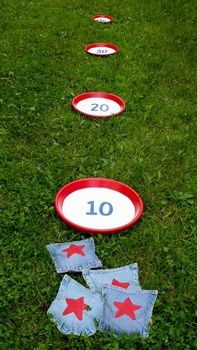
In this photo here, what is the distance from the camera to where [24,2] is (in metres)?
8.20

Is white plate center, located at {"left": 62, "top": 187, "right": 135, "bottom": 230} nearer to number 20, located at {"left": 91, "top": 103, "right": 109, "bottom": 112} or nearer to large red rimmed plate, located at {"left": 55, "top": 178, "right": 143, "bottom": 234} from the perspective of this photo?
large red rimmed plate, located at {"left": 55, "top": 178, "right": 143, "bottom": 234}

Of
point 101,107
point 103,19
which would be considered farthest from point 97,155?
point 103,19

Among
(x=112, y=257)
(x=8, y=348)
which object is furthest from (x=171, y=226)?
(x=8, y=348)

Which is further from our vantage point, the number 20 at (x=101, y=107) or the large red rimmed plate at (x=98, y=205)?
the number 20 at (x=101, y=107)

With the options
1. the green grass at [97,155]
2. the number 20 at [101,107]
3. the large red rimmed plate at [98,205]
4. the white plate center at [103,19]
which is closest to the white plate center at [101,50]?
the green grass at [97,155]

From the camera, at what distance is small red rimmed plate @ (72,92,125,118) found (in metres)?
4.88

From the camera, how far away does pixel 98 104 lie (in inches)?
199

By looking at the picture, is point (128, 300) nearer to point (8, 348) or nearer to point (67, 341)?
point (67, 341)

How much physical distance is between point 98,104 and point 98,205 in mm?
1770

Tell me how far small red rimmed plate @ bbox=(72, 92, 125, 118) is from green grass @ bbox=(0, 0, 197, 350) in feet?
0.36

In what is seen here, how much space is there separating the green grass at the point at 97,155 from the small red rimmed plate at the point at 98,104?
11 cm

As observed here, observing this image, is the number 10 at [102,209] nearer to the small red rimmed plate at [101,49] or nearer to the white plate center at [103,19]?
the small red rimmed plate at [101,49]

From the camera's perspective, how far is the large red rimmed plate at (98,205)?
133 inches

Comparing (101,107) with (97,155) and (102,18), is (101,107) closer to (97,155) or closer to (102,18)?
(97,155)
